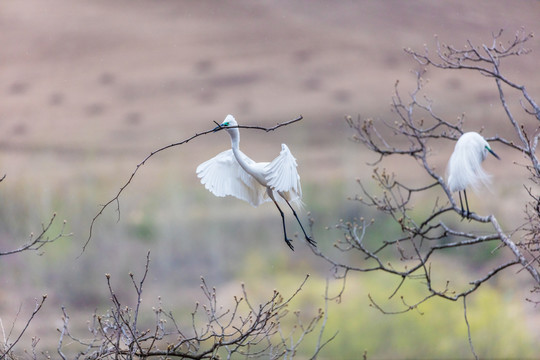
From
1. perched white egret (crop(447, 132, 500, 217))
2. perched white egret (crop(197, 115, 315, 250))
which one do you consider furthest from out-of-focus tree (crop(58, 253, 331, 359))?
A: perched white egret (crop(447, 132, 500, 217))

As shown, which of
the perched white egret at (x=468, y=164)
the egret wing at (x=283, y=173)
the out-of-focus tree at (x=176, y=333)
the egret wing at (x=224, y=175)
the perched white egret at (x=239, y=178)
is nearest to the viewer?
the out-of-focus tree at (x=176, y=333)

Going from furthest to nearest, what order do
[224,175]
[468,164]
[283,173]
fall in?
[468,164]
[224,175]
[283,173]

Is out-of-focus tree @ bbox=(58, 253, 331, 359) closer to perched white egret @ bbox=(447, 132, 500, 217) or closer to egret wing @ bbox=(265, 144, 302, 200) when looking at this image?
egret wing @ bbox=(265, 144, 302, 200)

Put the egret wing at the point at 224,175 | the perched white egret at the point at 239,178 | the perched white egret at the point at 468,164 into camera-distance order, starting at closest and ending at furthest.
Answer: the perched white egret at the point at 239,178 → the egret wing at the point at 224,175 → the perched white egret at the point at 468,164

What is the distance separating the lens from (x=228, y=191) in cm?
268

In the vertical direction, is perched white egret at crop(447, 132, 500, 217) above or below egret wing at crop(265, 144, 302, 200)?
above

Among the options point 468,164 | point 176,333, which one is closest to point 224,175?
point 176,333

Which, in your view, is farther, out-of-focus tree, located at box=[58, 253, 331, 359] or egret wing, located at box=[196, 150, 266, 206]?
egret wing, located at box=[196, 150, 266, 206]

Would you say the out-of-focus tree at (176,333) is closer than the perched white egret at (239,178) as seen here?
Yes

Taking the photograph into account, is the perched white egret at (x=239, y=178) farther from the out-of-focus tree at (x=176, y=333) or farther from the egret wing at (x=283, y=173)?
the out-of-focus tree at (x=176, y=333)

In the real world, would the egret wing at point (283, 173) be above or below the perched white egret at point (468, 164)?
below

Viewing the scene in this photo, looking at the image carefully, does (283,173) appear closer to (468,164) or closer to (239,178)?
(239,178)

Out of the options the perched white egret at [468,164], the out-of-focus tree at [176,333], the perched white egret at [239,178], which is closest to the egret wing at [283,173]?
the perched white egret at [239,178]

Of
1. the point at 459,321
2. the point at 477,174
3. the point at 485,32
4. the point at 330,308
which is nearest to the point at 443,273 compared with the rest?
the point at 459,321
